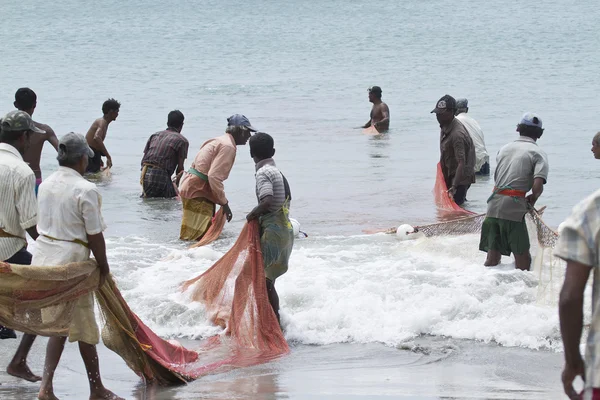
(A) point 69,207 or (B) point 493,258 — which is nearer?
(A) point 69,207

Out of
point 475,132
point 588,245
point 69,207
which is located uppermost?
point 588,245

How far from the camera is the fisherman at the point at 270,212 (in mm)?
6877

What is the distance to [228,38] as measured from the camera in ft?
195

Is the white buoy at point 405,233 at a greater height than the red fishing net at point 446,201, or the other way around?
the red fishing net at point 446,201

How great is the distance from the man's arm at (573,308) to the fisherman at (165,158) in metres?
9.13

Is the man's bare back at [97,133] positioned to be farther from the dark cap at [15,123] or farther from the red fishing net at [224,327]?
the dark cap at [15,123]

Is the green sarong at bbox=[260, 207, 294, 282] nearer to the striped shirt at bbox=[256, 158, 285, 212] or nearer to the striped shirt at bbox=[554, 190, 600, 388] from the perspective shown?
the striped shirt at bbox=[256, 158, 285, 212]

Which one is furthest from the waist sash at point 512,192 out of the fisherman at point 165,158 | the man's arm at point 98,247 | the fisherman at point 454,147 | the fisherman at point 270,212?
the fisherman at point 165,158

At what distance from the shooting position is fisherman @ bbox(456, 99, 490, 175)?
43.6ft

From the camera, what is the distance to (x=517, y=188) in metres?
8.14

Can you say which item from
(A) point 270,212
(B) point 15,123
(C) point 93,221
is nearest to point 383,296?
(A) point 270,212

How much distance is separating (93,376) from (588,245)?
3080mm

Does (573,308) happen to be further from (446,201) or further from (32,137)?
(446,201)

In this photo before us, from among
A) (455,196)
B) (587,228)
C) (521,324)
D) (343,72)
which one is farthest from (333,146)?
(343,72)
